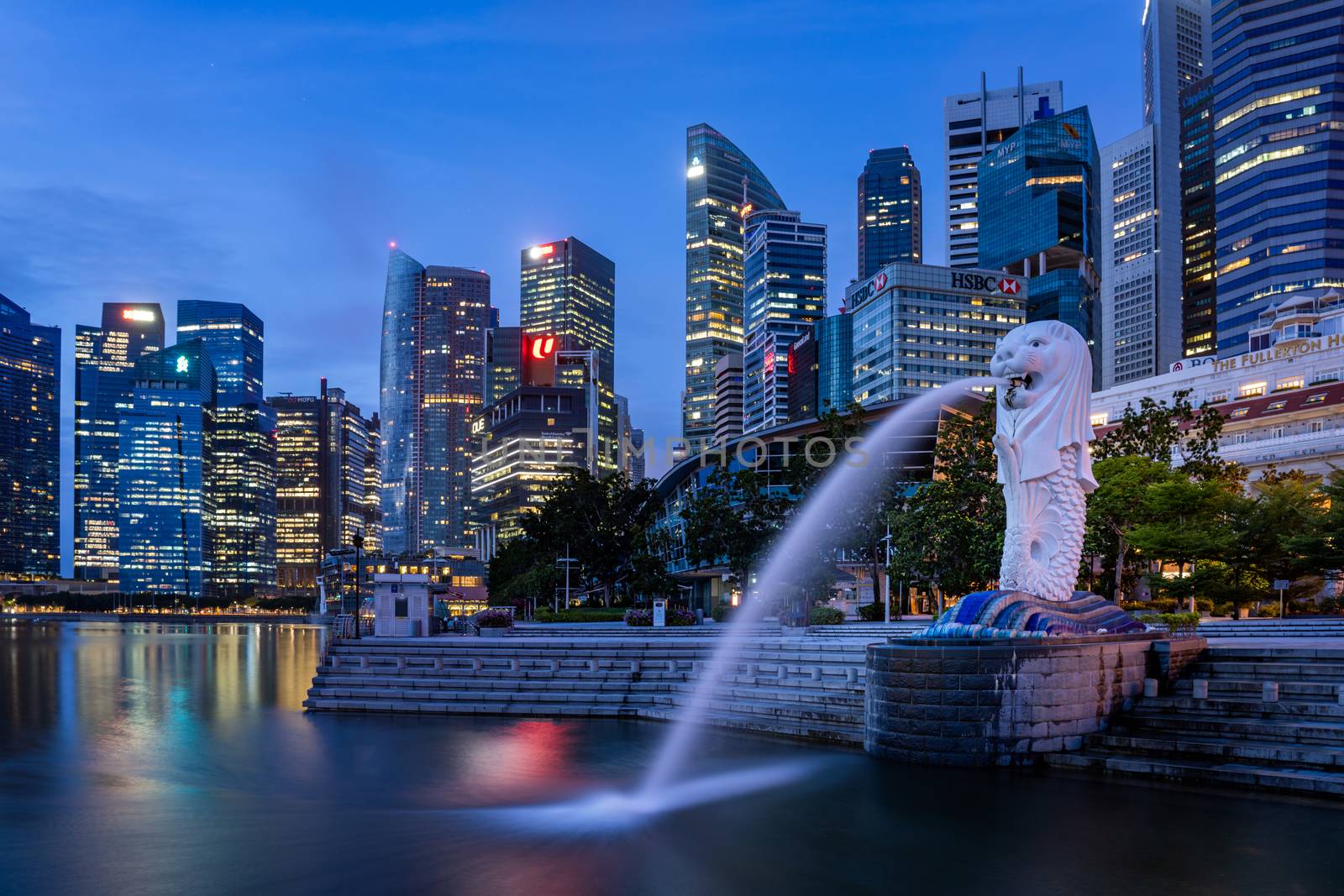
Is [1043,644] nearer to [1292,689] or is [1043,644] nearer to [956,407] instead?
[1292,689]

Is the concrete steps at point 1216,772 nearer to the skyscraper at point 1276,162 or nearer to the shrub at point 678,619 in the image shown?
the shrub at point 678,619

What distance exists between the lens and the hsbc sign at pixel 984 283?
17486 cm

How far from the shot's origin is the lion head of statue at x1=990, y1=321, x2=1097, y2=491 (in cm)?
2177

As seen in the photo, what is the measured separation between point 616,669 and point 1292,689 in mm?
17423

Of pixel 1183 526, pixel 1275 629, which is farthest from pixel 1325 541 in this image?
pixel 1275 629

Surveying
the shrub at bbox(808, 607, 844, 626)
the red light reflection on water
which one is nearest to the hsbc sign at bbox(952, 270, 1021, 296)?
the shrub at bbox(808, 607, 844, 626)

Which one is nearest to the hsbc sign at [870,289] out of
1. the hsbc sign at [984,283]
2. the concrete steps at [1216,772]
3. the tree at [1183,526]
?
the hsbc sign at [984,283]

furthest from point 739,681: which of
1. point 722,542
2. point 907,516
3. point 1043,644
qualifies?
point 722,542

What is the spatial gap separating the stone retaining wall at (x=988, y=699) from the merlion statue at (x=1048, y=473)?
143 centimetres

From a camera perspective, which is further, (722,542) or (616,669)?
(722,542)

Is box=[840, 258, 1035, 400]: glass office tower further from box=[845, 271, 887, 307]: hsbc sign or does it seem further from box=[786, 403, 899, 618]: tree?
box=[786, 403, 899, 618]: tree

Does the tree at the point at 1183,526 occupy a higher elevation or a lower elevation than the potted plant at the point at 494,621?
higher

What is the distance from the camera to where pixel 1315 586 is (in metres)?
46.2

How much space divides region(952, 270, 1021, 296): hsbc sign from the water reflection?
6411 inches
